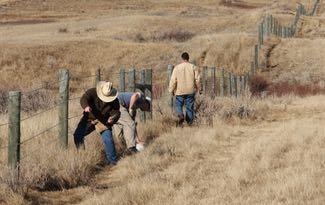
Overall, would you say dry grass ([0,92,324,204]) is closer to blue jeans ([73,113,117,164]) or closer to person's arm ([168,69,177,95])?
blue jeans ([73,113,117,164])

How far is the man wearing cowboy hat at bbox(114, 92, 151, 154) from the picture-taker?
373 inches

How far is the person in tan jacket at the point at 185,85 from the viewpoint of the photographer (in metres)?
12.8

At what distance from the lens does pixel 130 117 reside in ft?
31.3

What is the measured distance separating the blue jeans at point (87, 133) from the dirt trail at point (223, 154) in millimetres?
271

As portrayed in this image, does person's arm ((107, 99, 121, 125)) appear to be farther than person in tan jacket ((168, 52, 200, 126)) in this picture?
No

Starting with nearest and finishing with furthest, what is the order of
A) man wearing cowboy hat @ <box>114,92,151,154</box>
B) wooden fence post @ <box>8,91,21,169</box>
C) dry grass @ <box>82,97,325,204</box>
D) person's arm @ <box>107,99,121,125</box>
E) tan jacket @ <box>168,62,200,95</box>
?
dry grass @ <box>82,97,325,204</box>, wooden fence post @ <box>8,91,21,169</box>, person's arm @ <box>107,99,121,125</box>, man wearing cowboy hat @ <box>114,92,151,154</box>, tan jacket @ <box>168,62,200,95</box>

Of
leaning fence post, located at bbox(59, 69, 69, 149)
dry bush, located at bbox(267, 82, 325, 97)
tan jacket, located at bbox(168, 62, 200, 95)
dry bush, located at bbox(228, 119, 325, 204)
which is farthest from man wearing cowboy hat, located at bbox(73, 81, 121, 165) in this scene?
dry bush, located at bbox(267, 82, 325, 97)

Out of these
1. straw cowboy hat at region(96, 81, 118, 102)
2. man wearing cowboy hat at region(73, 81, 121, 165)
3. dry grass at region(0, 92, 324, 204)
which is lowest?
dry grass at region(0, 92, 324, 204)

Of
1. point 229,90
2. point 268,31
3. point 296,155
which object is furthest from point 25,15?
point 296,155

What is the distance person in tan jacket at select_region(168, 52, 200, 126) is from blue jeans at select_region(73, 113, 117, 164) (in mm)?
3840

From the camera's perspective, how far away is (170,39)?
42031mm

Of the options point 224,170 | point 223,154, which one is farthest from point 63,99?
point 224,170

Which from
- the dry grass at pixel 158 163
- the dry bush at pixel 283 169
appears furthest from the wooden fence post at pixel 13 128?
the dry bush at pixel 283 169

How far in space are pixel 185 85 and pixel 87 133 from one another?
13.0ft
